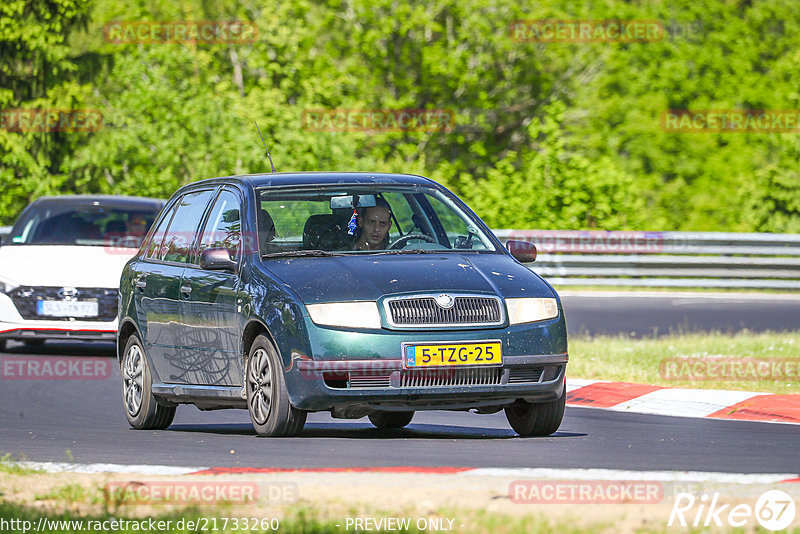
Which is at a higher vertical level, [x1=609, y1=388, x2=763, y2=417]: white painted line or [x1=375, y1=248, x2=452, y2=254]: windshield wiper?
[x1=375, y1=248, x2=452, y2=254]: windshield wiper

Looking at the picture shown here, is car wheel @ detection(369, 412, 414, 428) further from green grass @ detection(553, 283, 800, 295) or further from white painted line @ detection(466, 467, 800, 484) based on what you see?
green grass @ detection(553, 283, 800, 295)

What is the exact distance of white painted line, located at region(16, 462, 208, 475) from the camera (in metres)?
7.48

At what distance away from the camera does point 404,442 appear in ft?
29.0

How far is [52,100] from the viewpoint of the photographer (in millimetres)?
31453

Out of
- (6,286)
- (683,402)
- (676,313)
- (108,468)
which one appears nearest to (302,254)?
(108,468)

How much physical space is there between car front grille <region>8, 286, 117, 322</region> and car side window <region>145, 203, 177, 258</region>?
4.08 m

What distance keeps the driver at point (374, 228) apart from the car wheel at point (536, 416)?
1.24 metres

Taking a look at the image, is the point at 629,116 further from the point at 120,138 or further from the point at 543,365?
the point at 543,365

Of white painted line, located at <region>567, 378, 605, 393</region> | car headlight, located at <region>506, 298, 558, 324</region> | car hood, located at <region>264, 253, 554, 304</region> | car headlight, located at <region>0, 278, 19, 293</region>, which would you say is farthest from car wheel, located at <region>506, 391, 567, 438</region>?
car headlight, located at <region>0, 278, 19, 293</region>

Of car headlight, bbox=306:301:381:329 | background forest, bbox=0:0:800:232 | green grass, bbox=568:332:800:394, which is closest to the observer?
car headlight, bbox=306:301:381:329

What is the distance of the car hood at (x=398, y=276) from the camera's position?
8.38 meters

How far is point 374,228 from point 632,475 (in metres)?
2.80

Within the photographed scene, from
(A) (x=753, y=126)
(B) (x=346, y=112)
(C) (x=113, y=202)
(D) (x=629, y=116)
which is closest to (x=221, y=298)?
(C) (x=113, y=202)

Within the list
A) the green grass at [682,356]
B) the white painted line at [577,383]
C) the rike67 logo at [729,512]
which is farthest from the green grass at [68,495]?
the green grass at [682,356]
